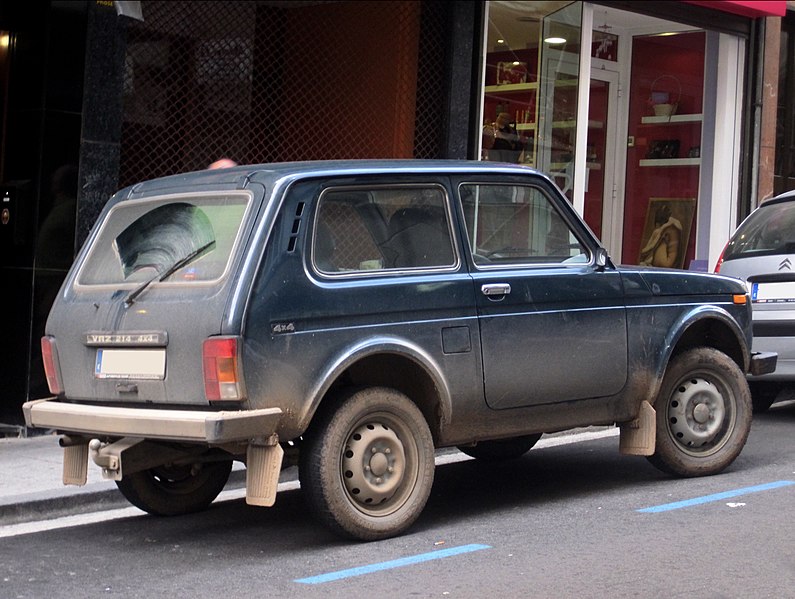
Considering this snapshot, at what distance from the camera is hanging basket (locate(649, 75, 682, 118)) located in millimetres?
16938

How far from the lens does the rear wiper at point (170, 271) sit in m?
6.39

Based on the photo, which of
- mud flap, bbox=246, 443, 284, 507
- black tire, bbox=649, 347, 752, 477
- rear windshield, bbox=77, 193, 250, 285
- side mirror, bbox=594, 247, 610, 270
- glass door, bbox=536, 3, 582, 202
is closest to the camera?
mud flap, bbox=246, 443, 284, 507

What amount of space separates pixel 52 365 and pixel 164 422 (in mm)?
1057

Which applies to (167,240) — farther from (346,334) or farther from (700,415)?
(700,415)

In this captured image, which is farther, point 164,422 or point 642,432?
point 642,432

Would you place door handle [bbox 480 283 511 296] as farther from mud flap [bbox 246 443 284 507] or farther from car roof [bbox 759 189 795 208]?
car roof [bbox 759 189 795 208]

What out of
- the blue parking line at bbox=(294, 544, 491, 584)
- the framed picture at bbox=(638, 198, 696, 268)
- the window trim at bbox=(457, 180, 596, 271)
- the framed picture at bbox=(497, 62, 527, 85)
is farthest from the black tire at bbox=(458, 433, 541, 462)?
the framed picture at bbox=(638, 198, 696, 268)

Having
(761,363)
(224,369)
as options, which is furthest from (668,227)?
(224,369)

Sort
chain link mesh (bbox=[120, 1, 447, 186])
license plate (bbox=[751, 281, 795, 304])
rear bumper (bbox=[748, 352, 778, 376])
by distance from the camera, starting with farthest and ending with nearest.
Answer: chain link mesh (bbox=[120, 1, 447, 186]) < license plate (bbox=[751, 281, 795, 304]) < rear bumper (bbox=[748, 352, 778, 376])

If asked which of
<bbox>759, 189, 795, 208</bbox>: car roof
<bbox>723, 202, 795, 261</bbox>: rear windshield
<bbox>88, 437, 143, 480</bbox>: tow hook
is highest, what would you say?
<bbox>759, 189, 795, 208</bbox>: car roof

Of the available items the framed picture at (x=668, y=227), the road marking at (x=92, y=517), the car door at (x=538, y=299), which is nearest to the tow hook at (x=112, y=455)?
the road marking at (x=92, y=517)

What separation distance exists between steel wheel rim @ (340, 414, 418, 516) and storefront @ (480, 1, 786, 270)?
850cm

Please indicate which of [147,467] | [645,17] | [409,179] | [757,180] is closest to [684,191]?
[757,180]

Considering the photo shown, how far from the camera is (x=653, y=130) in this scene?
1700 centimetres
